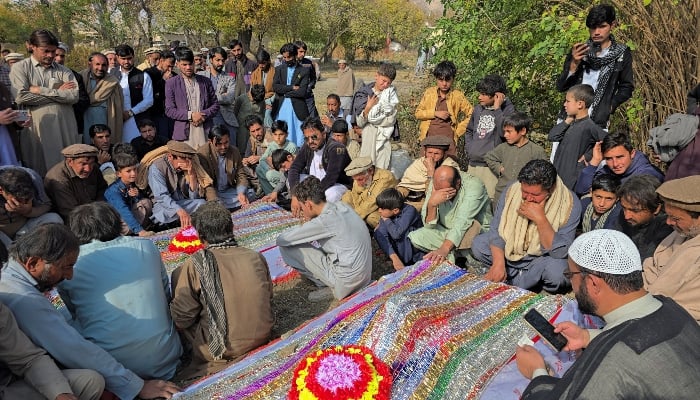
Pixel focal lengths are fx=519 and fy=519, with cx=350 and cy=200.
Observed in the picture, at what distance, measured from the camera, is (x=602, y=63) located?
5.27 m

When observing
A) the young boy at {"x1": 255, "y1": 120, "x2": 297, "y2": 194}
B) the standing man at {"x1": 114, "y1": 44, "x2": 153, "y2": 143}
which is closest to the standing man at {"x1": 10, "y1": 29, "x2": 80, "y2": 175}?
the standing man at {"x1": 114, "y1": 44, "x2": 153, "y2": 143}

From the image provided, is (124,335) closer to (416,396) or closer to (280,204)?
(416,396)

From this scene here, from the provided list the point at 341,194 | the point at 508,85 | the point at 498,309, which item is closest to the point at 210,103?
the point at 341,194

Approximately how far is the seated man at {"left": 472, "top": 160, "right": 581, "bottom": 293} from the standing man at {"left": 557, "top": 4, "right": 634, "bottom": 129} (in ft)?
4.68

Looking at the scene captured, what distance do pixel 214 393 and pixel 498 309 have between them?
6.46 feet

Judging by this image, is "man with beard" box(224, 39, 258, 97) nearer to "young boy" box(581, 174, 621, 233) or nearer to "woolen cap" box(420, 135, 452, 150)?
"woolen cap" box(420, 135, 452, 150)

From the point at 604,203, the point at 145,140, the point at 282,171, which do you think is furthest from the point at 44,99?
the point at 604,203

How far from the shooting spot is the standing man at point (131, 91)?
7.18m

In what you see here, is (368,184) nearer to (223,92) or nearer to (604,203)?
(604,203)

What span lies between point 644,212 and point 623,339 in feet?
7.37

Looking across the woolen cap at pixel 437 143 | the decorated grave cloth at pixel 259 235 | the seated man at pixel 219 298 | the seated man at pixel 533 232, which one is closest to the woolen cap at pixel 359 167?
the woolen cap at pixel 437 143

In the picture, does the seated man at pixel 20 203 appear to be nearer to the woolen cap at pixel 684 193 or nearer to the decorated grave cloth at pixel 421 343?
the decorated grave cloth at pixel 421 343

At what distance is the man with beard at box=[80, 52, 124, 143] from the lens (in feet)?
21.8

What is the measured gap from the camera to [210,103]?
23.6ft
